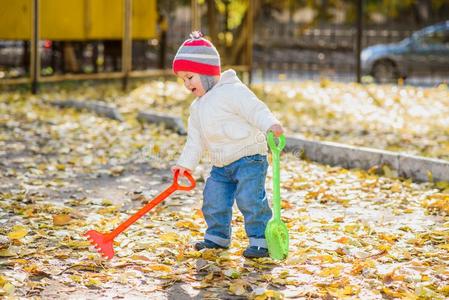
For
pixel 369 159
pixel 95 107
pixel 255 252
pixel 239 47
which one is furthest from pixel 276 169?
pixel 239 47

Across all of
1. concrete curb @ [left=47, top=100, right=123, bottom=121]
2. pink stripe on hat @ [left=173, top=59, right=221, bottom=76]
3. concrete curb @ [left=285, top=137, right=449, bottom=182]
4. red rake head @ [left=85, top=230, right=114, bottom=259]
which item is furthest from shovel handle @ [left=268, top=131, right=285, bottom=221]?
concrete curb @ [left=47, top=100, right=123, bottom=121]

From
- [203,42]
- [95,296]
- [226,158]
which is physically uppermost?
[203,42]

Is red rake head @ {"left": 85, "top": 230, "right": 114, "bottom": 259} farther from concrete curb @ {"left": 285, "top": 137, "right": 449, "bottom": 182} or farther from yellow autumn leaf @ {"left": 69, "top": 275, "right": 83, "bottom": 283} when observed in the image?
concrete curb @ {"left": 285, "top": 137, "right": 449, "bottom": 182}

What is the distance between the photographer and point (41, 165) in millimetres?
8375

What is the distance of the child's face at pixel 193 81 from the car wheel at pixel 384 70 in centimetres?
1700

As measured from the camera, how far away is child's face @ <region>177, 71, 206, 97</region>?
535cm

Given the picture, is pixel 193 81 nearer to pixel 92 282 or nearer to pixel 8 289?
pixel 92 282

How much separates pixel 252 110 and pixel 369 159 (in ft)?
11.4

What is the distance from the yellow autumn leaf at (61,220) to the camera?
6070mm

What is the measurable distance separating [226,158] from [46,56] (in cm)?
1476

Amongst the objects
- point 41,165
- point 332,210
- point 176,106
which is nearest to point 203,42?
point 332,210

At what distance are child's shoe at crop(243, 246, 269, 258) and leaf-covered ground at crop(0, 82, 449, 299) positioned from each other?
6 centimetres

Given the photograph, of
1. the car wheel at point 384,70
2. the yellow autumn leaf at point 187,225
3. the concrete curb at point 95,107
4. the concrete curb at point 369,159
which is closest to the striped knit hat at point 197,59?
the yellow autumn leaf at point 187,225

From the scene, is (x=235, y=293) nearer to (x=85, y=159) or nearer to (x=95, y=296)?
(x=95, y=296)
